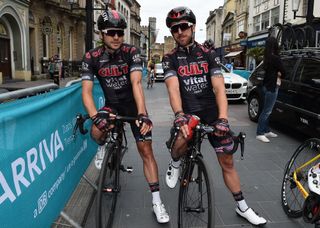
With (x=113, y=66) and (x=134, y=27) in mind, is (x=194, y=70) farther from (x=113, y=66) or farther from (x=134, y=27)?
(x=134, y=27)

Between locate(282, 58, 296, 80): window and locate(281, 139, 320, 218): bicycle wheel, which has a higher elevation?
locate(282, 58, 296, 80): window

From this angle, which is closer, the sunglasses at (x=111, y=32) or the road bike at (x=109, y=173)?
the road bike at (x=109, y=173)

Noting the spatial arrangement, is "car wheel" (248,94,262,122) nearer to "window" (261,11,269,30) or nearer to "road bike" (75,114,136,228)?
"road bike" (75,114,136,228)

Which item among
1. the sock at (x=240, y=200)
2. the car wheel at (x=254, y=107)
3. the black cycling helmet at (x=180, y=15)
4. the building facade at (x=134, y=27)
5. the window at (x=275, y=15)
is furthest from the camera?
the building facade at (x=134, y=27)

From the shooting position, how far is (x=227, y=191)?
13.9 ft

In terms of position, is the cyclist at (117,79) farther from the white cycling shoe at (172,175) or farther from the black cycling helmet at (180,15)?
the black cycling helmet at (180,15)

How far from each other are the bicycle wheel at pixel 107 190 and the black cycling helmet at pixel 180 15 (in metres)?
1.34

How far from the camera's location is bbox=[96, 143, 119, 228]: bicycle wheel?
2.84 m

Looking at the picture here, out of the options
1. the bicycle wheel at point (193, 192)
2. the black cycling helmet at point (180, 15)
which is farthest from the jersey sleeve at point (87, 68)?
the bicycle wheel at point (193, 192)

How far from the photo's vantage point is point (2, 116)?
1.95m

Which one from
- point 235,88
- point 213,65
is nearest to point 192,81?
point 213,65

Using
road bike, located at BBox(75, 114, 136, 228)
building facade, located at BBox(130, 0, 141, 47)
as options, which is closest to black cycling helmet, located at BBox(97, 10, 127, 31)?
road bike, located at BBox(75, 114, 136, 228)

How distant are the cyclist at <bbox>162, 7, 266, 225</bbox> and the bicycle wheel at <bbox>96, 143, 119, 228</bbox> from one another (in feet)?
1.99

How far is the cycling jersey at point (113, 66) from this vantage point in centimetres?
332
